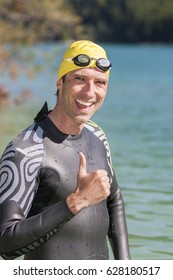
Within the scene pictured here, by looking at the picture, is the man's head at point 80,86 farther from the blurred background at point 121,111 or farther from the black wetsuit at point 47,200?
the blurred background at point 121,111

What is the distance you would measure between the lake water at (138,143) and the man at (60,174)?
16.1 feet

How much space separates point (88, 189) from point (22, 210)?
0.40 meters

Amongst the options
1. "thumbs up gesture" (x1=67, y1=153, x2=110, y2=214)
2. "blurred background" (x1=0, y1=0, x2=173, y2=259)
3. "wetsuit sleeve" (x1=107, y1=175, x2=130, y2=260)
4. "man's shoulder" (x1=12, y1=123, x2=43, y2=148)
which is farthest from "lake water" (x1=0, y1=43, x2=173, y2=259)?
"thumbs up gesture" (x1=67, y1=153, x2=110, y2=214)

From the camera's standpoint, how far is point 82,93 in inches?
176

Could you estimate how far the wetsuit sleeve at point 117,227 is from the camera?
15.7ft

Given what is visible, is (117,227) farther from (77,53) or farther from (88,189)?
(77,53)

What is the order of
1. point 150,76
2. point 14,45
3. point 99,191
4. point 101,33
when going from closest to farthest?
point 99,191, point 14,45, point 150,76, point 101,33

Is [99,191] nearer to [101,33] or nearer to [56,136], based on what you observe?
[56,136]

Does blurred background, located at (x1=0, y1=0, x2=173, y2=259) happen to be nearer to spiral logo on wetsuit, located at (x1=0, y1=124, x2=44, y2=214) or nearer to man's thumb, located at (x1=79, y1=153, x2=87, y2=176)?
spiral logo on wetsuit, located at (x1=0, y1=124, x2=44, y2=214)

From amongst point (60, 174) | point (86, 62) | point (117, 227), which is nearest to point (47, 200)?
point (60, 174)

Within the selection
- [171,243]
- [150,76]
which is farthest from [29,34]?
[150,76]

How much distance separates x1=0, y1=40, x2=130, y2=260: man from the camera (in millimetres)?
4320

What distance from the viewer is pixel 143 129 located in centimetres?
2683
